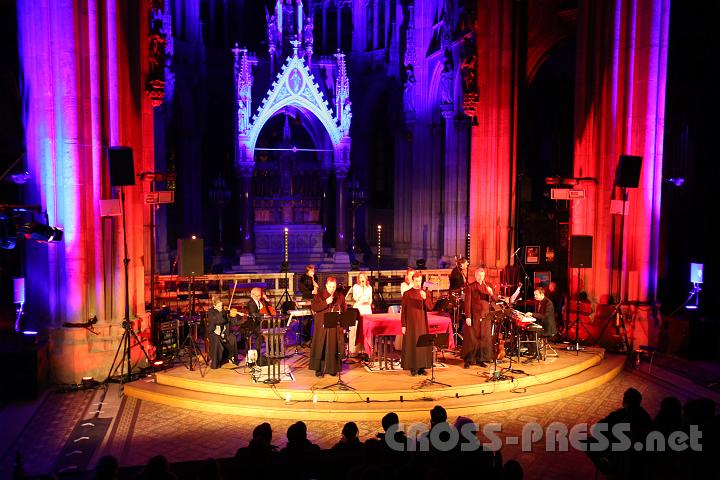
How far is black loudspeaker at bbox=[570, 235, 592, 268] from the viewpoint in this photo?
1433 centimetres

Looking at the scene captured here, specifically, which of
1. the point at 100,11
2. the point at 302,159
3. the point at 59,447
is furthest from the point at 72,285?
the point at 302,159

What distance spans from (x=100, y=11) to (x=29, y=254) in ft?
15.2

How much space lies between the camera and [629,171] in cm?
1373

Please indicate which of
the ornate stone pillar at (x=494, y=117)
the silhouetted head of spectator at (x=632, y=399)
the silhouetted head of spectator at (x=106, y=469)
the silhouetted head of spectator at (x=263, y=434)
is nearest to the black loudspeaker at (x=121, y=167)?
the silhouetted head of spectator at (x=263, y=434)

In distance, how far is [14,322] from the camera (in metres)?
13.6

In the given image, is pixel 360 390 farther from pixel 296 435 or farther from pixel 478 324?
pixel 296 435

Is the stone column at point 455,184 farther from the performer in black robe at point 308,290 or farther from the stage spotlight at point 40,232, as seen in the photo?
the stage spotlight at point 40,232

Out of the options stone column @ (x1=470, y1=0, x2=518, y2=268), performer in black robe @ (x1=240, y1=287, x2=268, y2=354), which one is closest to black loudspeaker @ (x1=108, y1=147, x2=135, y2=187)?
performer in black robe @ (x1=240, y1=287, x2=268, y2=354)

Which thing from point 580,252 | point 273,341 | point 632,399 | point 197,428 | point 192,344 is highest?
point 580,252

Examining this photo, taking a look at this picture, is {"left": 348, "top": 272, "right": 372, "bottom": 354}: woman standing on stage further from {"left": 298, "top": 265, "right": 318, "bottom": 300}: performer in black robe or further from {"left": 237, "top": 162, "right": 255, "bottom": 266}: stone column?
{"left": 237, "top": 162, "right": 255, "bottom": 266}: stone column

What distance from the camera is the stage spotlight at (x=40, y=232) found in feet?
35.7

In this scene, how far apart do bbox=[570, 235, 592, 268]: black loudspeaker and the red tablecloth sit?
3.28m

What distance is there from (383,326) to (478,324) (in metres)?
1.79

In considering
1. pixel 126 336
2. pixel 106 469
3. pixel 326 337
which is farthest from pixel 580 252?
pixel 106 469
